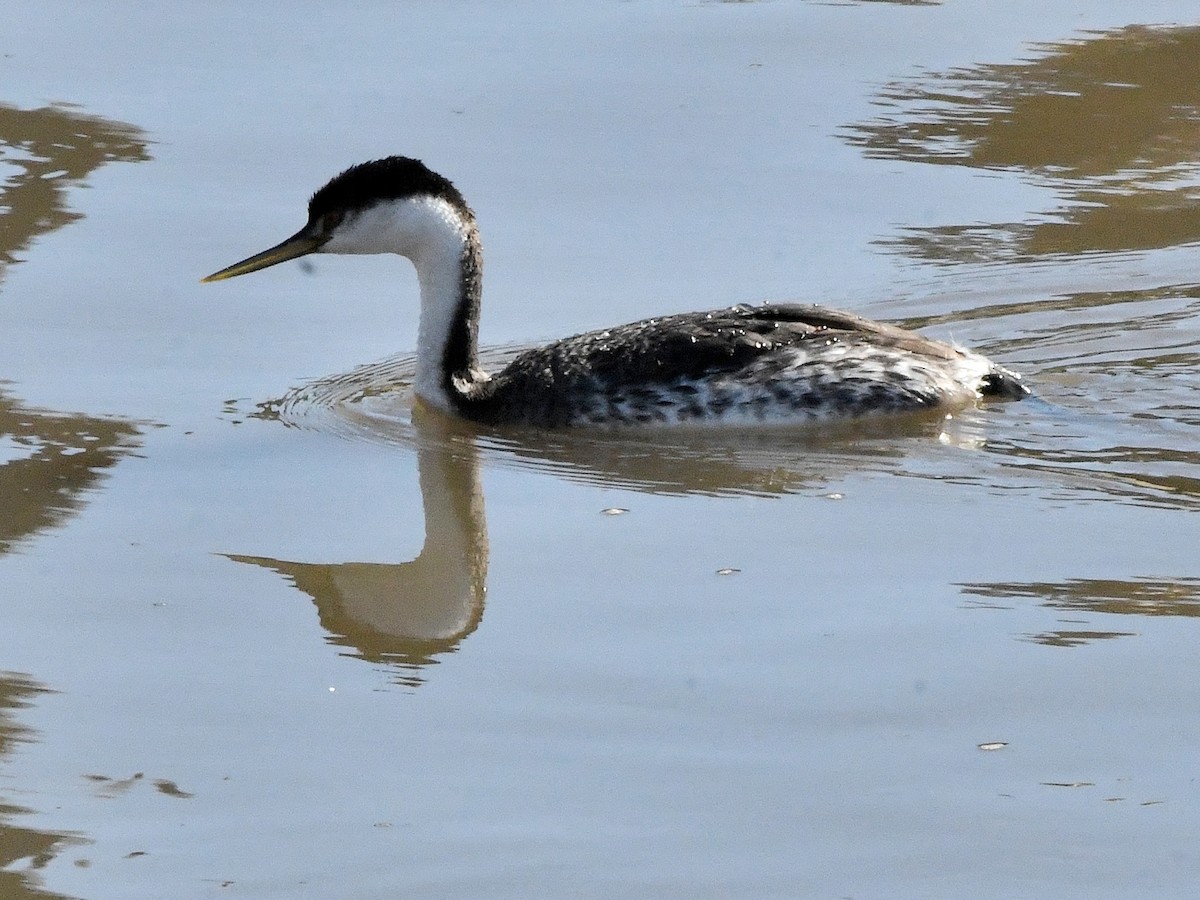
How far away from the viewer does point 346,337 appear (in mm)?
9047

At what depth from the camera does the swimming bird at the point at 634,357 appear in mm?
8180

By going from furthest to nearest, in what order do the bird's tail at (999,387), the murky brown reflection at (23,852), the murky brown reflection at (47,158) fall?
the murky brown reflection at (47,158), the bird's tail at (999,387), the murky brown reflection at (23,852)

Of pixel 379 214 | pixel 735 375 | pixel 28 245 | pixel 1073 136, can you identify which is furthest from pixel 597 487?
pixel 1073 136

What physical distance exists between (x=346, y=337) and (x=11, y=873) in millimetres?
4624

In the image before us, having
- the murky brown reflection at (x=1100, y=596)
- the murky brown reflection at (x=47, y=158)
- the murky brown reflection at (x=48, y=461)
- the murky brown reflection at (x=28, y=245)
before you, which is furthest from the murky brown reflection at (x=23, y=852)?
the murky brown reflection at (x=47, y=158)

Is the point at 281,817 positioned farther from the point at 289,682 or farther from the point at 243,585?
the point at 243,585

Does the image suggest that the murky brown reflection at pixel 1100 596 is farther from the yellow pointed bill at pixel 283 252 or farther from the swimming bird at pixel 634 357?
the yellow pointed bill at pixel 283 252

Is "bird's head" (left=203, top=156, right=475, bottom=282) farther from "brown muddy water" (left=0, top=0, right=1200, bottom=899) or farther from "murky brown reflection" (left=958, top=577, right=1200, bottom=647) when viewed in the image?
"murky brown reflection" (left=958, top=577, right=1200, bottom=647)

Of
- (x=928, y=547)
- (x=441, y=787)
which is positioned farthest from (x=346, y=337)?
(x=441, y=787)

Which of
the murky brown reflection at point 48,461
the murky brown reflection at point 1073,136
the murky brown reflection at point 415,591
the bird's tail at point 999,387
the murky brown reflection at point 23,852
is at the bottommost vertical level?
the murky brown reflection at point 23,852

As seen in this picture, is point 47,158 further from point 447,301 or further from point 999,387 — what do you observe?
point 999,387

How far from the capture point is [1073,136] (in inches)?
451

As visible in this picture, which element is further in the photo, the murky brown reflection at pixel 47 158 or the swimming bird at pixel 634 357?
the murky brown reflection at pixel 47 158

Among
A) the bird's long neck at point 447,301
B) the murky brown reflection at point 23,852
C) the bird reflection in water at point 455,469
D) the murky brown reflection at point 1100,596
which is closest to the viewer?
the murky brown reflection at point 23,852
